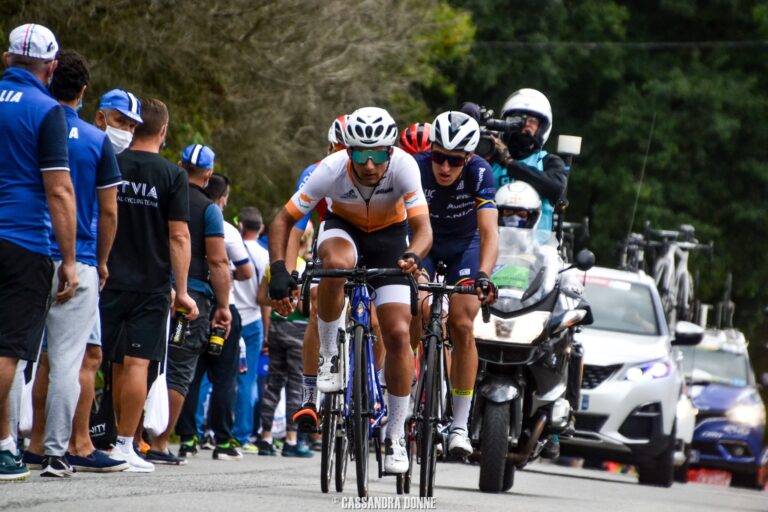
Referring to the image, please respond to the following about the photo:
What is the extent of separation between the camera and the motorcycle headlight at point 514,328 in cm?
1220

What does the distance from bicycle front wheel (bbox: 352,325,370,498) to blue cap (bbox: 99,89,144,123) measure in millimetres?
2399

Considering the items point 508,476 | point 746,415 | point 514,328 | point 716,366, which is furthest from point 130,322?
point 716,366

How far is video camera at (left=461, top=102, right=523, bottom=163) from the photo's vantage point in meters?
12.8

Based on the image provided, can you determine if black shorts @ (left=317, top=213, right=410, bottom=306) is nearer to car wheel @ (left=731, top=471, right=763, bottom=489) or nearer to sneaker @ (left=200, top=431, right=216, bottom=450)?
sneaker @ (left=200, top=431, right=216, bottom=450)

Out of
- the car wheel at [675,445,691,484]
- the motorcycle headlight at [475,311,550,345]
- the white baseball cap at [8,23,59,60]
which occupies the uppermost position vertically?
the white baseball cap at [8,23,59,60]

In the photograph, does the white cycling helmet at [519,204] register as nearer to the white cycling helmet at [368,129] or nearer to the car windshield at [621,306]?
the white cycling helmet at [368,129]

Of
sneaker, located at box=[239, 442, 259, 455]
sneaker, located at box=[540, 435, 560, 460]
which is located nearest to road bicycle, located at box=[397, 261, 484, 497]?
sneaker, located at box=[540, 435, 560, 460]

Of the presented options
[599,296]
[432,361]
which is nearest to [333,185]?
[432,361]

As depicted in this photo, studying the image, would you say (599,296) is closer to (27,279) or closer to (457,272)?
(457,272)

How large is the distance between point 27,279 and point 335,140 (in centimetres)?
319

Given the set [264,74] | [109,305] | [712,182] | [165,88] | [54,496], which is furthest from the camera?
[712,182]

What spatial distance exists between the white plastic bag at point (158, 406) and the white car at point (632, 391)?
457 centimetres

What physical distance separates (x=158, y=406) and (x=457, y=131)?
9.44ft

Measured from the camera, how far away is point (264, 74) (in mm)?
22562
